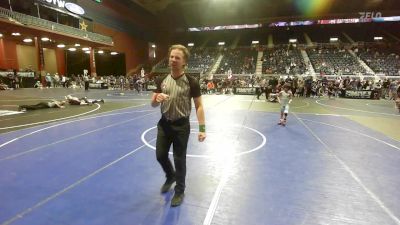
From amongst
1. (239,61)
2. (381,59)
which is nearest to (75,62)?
(239,61)

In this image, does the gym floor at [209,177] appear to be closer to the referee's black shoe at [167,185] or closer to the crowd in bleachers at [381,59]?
the referee's black shoe at [167,185]

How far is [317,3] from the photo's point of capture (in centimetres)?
3769

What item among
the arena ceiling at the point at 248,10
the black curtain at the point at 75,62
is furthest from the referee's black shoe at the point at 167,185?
the arena ceiling at the point at 248,10

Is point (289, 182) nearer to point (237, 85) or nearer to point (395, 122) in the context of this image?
point (395, 122)

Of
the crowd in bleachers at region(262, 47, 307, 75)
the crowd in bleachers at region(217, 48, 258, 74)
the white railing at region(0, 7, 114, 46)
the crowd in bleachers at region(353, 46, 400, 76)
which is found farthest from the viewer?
the crowd in bleachers at region(217, 48, 258, 74)

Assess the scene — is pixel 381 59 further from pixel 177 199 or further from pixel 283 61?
pixel 177 199

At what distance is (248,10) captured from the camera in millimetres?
40438

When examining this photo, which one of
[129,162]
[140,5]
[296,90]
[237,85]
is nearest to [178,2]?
[140,5]

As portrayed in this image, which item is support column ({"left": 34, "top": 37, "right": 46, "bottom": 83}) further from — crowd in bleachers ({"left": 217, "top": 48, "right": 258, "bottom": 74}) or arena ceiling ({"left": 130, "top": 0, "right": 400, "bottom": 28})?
crowd in bleachers ({"left": 217, "top": 48, "right": 258, "bottom": 74})

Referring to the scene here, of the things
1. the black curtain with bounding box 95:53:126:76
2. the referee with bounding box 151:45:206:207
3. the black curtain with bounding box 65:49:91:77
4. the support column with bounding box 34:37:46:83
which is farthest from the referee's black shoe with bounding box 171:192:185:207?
the black curtain with bounding box 65:49:91:77

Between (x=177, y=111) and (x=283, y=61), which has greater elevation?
(x=283, y=61)

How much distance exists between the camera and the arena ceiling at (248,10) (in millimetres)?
36844

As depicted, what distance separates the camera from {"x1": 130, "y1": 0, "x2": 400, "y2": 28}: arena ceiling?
36.8 metres

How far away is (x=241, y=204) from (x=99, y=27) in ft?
110
